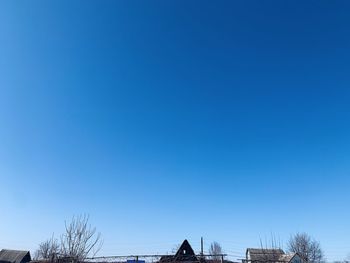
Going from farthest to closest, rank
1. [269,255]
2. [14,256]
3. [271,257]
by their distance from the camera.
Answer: [14,256]
[269,255]
[271,257]

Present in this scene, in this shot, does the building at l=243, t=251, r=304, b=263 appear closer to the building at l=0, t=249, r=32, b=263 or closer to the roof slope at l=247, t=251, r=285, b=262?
the roof slope at l=247, t=251, r=285, b=262

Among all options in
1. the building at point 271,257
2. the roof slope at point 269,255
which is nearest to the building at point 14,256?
the building at point 271,257

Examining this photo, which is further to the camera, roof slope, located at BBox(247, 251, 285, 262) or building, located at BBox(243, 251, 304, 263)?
roof slope, located at BBox(247, 251, 285, 262)

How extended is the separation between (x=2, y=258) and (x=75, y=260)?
2429 inches

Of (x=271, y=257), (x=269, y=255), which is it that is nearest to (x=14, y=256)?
(x=269, y=255)

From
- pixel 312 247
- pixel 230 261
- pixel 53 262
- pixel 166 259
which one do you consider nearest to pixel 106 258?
pixel 53 262

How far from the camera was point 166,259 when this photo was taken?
79.3 ft

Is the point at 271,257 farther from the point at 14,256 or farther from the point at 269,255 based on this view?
the point at 14,256

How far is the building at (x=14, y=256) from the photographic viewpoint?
6069 cm

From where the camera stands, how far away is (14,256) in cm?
6156

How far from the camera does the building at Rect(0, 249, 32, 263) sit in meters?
60.7

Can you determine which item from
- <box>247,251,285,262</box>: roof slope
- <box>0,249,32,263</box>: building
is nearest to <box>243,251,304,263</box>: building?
<box>247,251,285,262</box>: roof slope

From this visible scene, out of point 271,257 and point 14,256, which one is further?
point 14,256

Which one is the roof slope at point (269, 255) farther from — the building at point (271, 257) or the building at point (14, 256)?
the building at point (14, 256)
